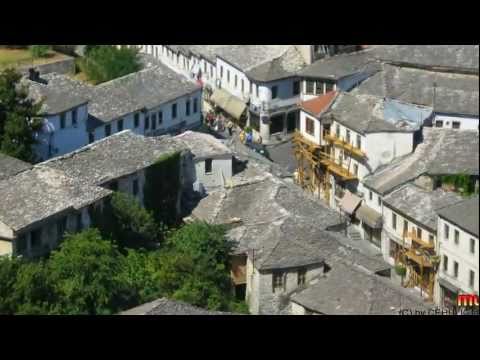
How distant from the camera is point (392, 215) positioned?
38.2 feet

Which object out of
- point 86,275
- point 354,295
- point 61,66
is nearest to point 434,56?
point 354,295

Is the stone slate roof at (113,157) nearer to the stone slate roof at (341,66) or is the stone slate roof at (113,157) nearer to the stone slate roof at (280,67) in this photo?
the stone slate roof at (280,67)

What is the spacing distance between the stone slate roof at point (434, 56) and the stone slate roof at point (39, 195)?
3343 millimetres

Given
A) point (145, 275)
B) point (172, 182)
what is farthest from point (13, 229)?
point (172, 182)

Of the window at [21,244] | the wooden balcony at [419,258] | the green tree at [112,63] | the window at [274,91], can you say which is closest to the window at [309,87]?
the window at [274,91]

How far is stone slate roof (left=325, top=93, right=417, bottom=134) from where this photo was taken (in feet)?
36.4

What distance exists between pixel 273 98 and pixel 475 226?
6.00 metres

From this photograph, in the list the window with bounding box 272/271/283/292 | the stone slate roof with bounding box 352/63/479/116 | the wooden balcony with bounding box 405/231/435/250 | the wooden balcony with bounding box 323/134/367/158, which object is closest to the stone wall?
the window with bounding box 272/271/283/292

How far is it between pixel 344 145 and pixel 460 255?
234 centimetres

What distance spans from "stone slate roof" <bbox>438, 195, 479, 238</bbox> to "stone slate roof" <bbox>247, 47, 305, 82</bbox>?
15.7 feet

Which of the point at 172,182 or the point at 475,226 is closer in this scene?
the point at 475,226

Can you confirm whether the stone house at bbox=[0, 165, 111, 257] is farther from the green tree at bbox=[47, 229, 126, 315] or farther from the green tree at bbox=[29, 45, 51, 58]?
the green tree at bbox=[29, 45, 51, 58]

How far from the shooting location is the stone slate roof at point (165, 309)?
10.9m
